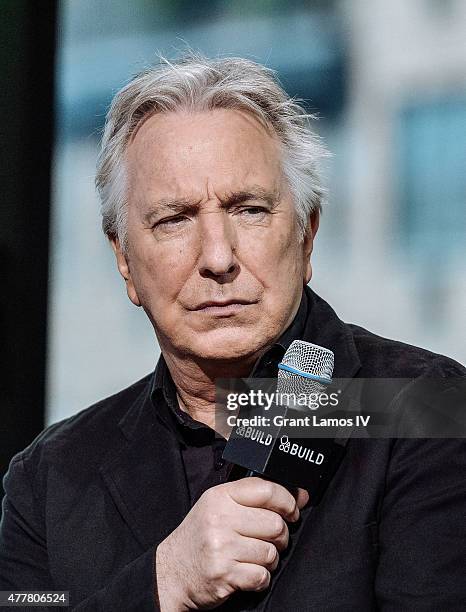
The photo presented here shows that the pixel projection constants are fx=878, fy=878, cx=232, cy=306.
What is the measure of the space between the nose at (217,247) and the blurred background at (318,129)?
0.76 m

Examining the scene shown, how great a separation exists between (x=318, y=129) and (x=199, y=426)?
1047mm

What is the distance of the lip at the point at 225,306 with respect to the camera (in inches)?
66.4

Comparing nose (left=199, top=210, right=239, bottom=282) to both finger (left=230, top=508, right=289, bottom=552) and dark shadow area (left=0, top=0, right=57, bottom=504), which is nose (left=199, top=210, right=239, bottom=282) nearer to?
finger (left=230, top=508, right=289, bottom=552)

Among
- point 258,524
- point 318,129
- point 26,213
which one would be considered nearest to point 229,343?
point 258,524

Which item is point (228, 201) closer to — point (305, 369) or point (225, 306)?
point (225, 306)

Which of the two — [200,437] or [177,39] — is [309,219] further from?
[177,39]

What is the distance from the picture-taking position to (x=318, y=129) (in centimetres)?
252

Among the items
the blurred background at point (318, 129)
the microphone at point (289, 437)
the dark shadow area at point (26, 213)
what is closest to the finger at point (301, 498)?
the microphone at point (289, 437)

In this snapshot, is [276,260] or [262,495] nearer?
[262,495]

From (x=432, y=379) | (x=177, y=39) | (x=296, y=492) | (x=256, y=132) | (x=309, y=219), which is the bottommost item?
(x=296, y=492)

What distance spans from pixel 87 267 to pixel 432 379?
1459 mm

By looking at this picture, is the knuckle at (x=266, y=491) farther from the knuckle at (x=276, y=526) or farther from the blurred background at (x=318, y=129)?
the blurred background at (x=318, y=129)

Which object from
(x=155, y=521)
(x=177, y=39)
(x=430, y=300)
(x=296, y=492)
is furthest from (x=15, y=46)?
(x=296, y=492)

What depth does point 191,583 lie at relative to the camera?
1487 millimetres
